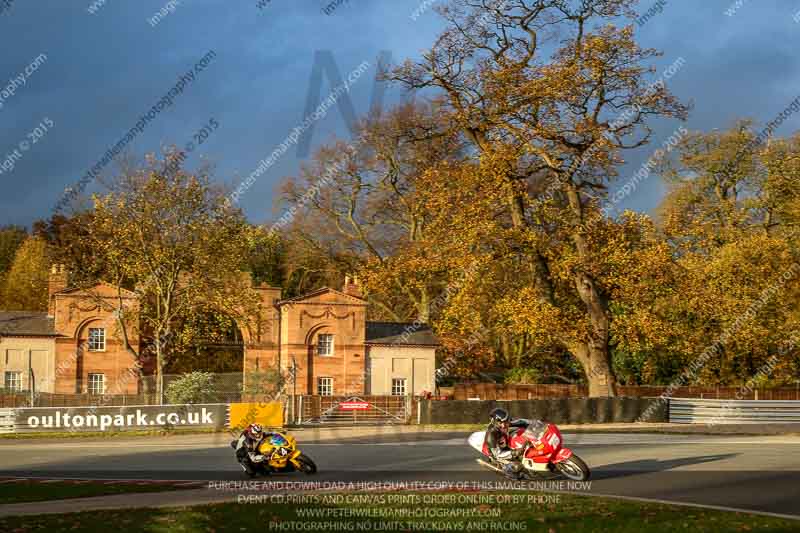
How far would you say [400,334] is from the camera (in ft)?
205

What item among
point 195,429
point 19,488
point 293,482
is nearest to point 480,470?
point 293,482

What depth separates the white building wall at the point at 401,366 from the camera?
6131cm

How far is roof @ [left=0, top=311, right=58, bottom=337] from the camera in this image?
56875mm

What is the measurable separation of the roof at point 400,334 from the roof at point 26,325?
736 inches

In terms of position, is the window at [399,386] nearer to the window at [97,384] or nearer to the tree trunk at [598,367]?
the tree trunk at [598,367]

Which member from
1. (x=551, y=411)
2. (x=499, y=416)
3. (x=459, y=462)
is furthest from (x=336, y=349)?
(x=499, y=416)

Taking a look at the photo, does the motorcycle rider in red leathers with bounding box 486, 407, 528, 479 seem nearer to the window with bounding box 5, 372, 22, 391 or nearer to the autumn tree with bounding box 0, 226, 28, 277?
the window with bounding box 5, 372, 22, 391

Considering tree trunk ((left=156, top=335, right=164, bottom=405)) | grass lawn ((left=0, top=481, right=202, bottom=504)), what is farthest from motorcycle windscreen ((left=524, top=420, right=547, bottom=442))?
tree trunk ((left=156, top=335, right=164, bottom=405))

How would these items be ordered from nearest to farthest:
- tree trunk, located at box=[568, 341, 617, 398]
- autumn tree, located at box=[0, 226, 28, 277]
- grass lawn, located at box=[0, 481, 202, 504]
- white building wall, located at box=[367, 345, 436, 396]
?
1. grass lawn, located at box=[0, 481, 202, 504]
2. tree trunk, located at box=[568, 341, 617, 398]
3. white building wall, located at box=[367, 345, 436, 396]
4. autumn tree, located at box=[0, 226, 28, 277]

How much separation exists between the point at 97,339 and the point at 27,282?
80.2 ft

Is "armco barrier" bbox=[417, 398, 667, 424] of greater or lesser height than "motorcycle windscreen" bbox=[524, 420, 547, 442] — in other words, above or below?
below

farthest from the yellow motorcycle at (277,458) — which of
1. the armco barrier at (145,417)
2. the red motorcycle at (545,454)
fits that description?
the armco barrier at (145,417)

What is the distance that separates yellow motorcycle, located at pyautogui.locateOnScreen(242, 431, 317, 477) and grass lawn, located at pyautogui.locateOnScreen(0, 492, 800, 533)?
5.29 m

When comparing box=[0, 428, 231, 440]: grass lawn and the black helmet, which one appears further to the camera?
box=[0, 428, 231, 440]: grass lawn
